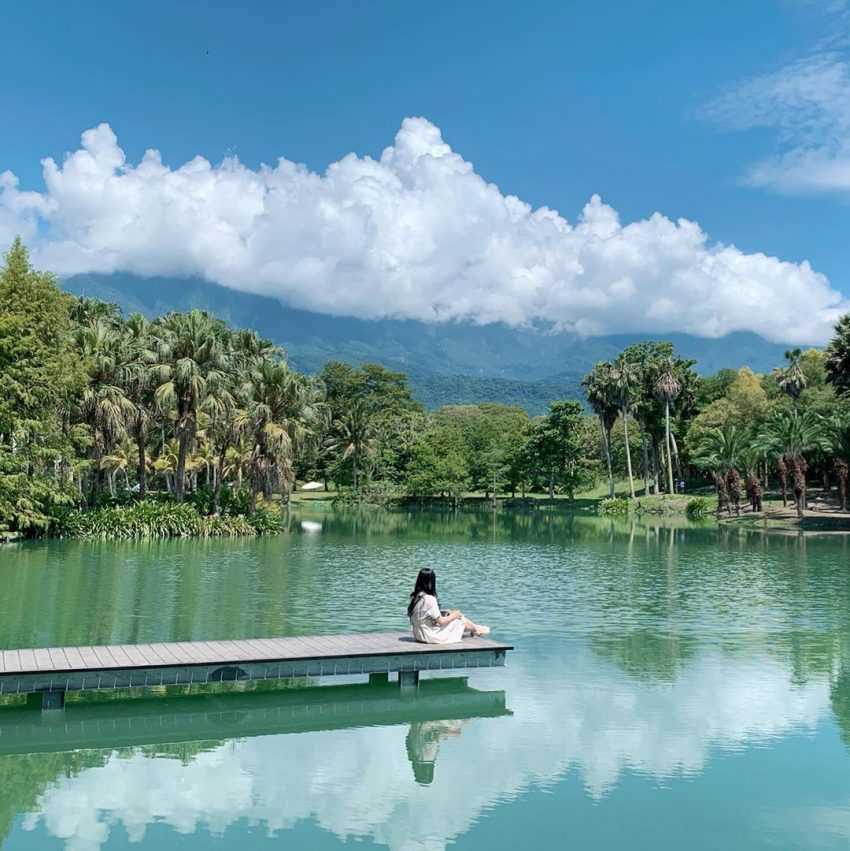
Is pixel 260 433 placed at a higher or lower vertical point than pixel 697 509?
higher

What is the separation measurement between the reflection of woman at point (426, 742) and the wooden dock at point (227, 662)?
1.45m

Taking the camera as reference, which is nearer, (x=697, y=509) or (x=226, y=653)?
(x=226, y=653)

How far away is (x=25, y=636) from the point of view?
15.9 metres

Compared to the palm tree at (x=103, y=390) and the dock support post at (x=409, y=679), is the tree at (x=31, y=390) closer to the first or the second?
the palm tree at (x=103, y=390)

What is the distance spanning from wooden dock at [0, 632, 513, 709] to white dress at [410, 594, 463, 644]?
0.18m

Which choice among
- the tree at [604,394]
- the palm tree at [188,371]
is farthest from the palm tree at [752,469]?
the palm tree at [188,371]

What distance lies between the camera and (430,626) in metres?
13.8

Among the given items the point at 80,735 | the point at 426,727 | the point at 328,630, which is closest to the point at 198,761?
the point at 80,735

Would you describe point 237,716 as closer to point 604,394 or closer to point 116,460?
point 116,460

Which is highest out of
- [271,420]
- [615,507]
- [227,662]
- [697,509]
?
[271,420]

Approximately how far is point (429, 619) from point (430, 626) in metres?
0.11

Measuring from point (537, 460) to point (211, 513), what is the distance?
4213 centimetres

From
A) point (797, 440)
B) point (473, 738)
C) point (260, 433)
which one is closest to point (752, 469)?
point (797, 440)

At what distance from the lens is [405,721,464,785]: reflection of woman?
32.9 feet
